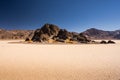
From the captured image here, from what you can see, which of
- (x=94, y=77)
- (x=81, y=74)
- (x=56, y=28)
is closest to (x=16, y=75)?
(x=81, y=74)

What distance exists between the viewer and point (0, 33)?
4798 inches

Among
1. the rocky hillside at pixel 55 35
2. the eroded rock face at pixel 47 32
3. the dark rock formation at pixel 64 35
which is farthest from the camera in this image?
the eroded rock face at pixel 47 32

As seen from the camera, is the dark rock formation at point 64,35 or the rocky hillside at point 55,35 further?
the dark rock formation at point 64,35

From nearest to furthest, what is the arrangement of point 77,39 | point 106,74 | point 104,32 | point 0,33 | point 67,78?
point 67,78 → point 106,74 → point 77,39 → point 0,33 → point 104,32

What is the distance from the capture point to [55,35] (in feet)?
140

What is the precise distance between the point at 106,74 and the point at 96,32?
173908 millimetres

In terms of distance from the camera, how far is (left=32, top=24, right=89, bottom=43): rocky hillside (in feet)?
125

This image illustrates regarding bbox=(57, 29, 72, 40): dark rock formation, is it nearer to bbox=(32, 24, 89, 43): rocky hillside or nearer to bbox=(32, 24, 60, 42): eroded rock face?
bbox=(32, 24, 89, 43): rocky hillside

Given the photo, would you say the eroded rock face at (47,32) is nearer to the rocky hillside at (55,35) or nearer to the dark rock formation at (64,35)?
the rocky hillside at (55,35)

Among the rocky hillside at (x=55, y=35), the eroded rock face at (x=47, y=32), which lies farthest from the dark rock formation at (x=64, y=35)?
the eroded rock face at (x=47, y=32)

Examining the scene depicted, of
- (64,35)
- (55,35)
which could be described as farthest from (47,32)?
(64,35)

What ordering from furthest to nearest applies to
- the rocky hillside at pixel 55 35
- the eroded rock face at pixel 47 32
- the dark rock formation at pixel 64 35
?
the eroded rock face at pixel 47 32 < the dark rock formation at pixel 64 35 < the rocky hillside at pixel 55 35

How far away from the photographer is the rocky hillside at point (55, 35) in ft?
125

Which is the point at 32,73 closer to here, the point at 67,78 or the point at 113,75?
the point at 67,78
